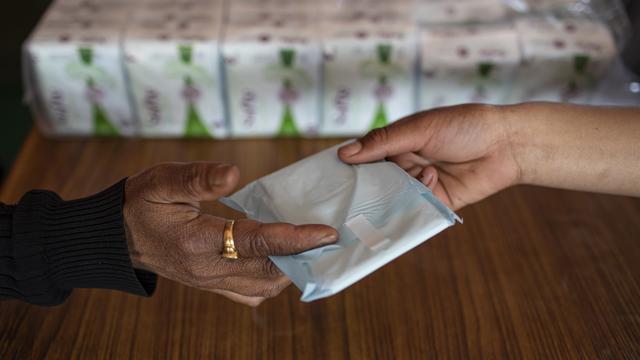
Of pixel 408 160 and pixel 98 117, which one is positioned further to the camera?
pixel 98 117

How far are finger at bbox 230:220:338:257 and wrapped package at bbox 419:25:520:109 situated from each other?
0.44m

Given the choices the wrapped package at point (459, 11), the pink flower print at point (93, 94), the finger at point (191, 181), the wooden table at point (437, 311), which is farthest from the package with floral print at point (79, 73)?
the wrapped package at point (459, 11)

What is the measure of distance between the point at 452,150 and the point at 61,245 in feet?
1.47

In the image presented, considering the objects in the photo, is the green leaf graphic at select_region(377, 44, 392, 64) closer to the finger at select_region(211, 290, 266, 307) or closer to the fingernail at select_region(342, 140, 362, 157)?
the fingernail at select_region(342, 140, 362, 157)

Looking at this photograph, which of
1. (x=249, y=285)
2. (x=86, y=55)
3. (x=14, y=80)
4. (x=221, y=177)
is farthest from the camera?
(x=14, y=80)

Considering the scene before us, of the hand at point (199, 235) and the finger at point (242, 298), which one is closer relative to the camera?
the hand at point (199, 235)

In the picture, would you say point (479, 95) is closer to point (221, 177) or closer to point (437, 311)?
point (437, 311)

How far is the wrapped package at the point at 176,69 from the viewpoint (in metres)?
0.87

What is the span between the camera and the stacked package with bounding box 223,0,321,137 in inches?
34.6

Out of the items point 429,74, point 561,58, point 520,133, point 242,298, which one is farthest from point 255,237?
point 561,58

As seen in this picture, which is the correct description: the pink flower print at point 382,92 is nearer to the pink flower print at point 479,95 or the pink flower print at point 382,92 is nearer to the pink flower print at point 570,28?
the pink flower print at point 479,95

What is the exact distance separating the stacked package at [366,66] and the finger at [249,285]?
37 centimetres

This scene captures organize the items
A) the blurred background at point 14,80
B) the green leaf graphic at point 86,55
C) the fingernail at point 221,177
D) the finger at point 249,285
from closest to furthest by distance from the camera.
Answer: the fingernail at point 221,177
the finger at point 249,285
the green leaf graphic at point 86,55
the blurred background at point 14,80

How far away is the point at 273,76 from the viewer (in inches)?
35.1
